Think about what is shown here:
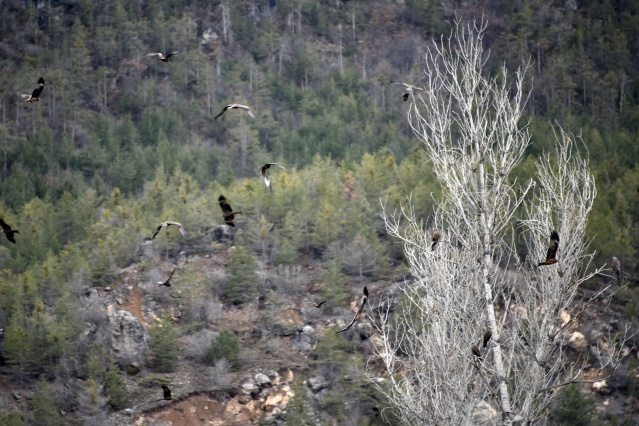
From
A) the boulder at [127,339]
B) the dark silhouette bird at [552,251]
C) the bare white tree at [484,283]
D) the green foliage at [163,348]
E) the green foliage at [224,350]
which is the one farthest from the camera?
the green foliage at [224,350]

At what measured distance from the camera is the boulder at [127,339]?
121ft

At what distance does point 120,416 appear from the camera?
33469mm

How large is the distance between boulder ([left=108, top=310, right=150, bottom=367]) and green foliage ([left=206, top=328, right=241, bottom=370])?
2532 mm

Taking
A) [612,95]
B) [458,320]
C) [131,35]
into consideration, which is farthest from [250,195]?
[131,35]

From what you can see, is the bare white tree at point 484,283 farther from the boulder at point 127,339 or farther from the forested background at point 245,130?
the boulder at point 127,339

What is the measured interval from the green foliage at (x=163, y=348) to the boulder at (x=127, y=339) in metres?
0.47

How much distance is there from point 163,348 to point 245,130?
125 ft

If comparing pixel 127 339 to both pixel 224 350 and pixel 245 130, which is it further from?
pixel 245 130

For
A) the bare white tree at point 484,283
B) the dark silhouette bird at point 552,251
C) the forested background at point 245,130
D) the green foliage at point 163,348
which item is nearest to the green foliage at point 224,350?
the green foliage at point 163,348

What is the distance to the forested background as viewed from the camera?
4122 centimetres

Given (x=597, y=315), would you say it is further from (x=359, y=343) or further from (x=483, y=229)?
(x=483, y=229)

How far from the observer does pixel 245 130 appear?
73312 mm

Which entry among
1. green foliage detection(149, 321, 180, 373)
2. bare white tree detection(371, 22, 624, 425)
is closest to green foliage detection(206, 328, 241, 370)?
green foliage detection(149, 321, 180, 373)

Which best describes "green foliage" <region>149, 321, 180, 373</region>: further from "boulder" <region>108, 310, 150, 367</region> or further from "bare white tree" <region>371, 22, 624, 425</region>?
"bare white tree" <region>371, 22, 624, 425</region>
